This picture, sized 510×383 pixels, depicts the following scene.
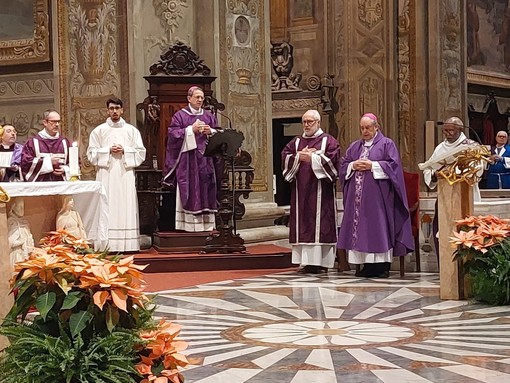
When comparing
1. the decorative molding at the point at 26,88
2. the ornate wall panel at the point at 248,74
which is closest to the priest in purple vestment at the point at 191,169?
the ornate wall panel at the point at 248,74

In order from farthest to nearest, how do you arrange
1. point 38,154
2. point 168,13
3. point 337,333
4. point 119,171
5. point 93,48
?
1. point 93,48
2. point 168,13
3. point 119,171
4. point 38,154
5. point 337,333

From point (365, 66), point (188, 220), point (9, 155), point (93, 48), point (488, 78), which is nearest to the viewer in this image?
point (9, 155)

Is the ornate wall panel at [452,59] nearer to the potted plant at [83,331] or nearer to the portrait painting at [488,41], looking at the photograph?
the portrait painting at [488,41]

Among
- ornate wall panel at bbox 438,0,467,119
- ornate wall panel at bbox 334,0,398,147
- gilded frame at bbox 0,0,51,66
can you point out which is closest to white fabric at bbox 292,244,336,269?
ornate wall panel at bbox 334,0,398,147

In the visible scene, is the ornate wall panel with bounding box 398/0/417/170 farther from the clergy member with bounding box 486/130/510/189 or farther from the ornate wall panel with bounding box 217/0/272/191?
the ornate wall panel with bounding box 217/0/272/191

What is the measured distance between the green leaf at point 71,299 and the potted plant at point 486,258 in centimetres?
424

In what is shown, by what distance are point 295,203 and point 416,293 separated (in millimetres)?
2105

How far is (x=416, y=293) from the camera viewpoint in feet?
25.9

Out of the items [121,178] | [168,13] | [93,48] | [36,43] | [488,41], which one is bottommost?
[121,178]

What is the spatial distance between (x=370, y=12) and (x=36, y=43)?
19.3ft

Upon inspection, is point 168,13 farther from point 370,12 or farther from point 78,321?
point 78,321

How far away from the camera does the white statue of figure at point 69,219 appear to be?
7191mm

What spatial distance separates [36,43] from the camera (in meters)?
16.0

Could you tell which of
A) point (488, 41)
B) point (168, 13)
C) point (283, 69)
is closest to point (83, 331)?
point (168, 13)
